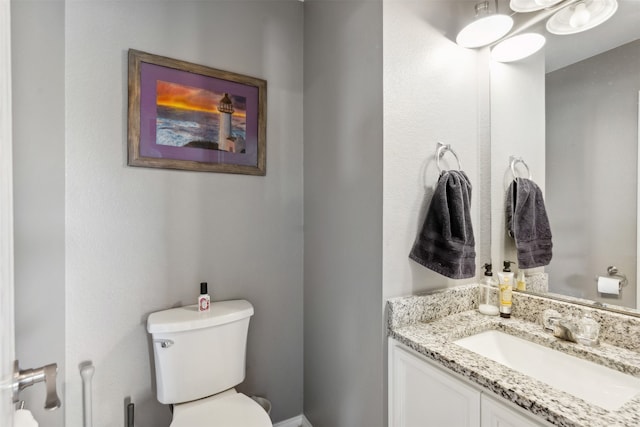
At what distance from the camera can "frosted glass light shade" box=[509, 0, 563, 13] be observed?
3.72 ft

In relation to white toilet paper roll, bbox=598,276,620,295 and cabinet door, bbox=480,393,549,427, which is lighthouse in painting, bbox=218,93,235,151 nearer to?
cabinet door, bbox=480,393,549,427

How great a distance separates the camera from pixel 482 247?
142cm

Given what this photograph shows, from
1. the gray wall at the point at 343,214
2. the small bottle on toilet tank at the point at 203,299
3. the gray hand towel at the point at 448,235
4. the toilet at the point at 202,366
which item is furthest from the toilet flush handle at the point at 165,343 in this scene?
the gray hand towel at the point at 448,235

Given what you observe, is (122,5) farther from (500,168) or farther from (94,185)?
(500,168)

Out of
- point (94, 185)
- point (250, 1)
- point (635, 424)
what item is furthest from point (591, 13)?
point (94, 185)

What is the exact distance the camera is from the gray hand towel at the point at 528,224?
1233 mm

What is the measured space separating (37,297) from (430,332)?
4.56ft

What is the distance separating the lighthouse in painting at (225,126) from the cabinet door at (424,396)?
1182mm

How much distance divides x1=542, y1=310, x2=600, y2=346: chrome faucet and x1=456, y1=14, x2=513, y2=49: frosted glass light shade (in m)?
1.15

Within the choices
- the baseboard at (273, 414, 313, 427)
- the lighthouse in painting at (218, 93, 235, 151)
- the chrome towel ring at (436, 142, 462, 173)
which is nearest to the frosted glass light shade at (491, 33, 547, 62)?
the chrome towel ring at (436, 142, 462, 173)

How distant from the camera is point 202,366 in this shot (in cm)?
130

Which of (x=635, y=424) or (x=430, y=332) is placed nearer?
(x=635, y=424)

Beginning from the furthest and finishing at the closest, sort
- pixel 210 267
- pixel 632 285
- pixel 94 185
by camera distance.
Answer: pixel 210 267
pixel 94 185
pixel 632 285

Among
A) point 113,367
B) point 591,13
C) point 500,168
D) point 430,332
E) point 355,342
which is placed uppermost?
point 591,13
